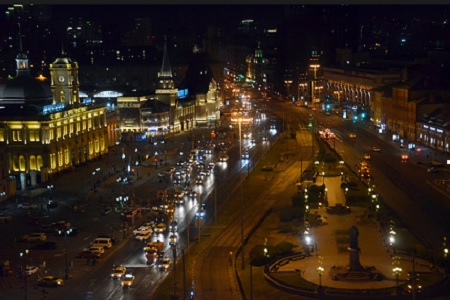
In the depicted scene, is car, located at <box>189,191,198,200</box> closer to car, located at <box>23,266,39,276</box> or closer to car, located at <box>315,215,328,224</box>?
car, located at <box>315,215,328,224</box>

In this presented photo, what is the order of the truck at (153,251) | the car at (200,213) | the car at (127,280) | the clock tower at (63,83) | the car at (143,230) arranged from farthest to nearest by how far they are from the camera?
1. the clock tower at (63,83)
2. the car at (200,213)
3. the car at (143,230)
4. the truck at (153,251)
5. the car at (127,280)

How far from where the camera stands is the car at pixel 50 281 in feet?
53.6

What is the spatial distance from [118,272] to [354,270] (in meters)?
4.63

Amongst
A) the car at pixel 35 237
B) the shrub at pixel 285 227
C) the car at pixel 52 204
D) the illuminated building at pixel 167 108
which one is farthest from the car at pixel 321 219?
the illuminated building at pixel 167 108

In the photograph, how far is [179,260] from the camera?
59.2 ft

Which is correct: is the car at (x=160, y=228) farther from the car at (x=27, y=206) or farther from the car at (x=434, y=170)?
the car at (x=434, y=170)

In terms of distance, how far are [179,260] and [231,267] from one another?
1.29 meters

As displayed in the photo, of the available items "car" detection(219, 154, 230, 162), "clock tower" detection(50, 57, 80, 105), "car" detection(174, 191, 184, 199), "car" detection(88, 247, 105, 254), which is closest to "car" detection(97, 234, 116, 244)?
"car" detection(88, 247, 105, 254)

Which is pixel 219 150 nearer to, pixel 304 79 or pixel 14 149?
pixel 14 149

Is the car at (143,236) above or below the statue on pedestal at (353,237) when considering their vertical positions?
below

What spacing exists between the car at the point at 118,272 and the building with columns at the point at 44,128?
34.0ft

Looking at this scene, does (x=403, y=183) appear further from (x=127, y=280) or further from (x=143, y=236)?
(x=127, y=280)

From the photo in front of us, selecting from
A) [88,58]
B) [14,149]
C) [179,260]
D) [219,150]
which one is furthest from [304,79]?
[179,260]

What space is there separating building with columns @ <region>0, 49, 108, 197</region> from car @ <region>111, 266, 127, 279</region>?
34.0ft
